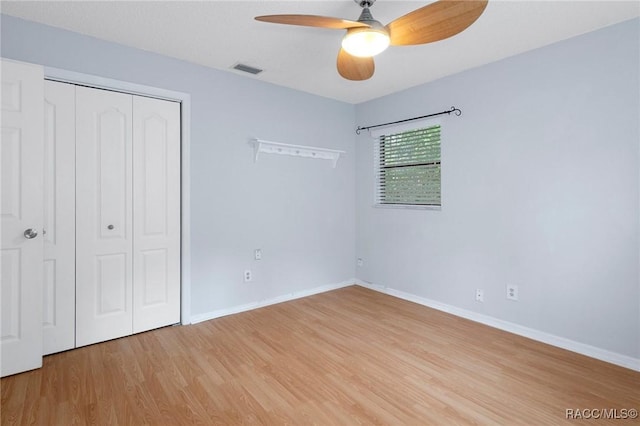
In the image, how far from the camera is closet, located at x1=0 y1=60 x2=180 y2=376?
221 centimetres

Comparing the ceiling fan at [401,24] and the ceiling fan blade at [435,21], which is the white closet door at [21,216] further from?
the ceiling fan blade at [435,21]

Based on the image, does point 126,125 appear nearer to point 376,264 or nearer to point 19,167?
point 19,167

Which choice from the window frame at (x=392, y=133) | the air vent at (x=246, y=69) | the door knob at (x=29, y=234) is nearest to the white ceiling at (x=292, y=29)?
the air vent at (x=246, y=69)

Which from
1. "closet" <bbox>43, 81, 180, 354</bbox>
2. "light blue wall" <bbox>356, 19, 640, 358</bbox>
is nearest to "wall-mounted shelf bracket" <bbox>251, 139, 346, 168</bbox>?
"closet" <bbox>43, 81, 180, 354</bbox>

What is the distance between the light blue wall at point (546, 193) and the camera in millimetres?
2393

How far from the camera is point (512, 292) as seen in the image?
9.82 feet

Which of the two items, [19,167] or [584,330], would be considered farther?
[584,330]

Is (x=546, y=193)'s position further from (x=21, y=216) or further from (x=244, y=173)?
(x=21, y=216)

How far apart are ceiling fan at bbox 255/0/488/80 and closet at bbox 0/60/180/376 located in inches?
68.8

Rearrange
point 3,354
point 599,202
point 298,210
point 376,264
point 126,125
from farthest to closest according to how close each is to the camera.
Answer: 1. point 376,264
2. point 298,210
3. point 126,125
4. point 599,202
5. point 3,354

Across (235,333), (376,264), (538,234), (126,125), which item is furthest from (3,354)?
(538,234)

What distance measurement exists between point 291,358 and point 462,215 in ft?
7.08

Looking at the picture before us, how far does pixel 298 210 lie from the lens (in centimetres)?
397

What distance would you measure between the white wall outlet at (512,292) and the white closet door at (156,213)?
3052 mm
